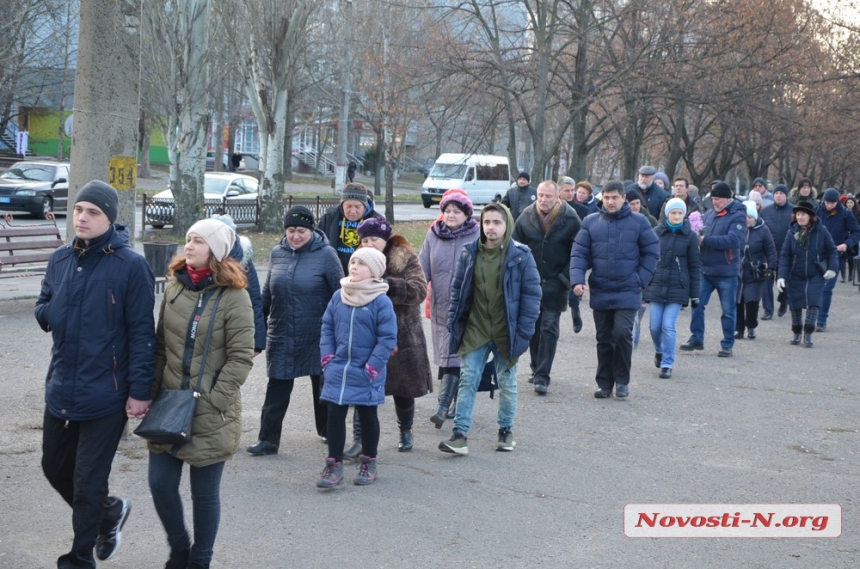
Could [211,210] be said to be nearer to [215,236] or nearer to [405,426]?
[405,426]

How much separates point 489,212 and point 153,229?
19.3 meters

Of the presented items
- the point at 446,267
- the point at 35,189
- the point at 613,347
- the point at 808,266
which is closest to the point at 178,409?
the point at 446,267

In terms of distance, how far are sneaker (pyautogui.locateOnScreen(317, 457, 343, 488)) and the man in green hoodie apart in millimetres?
1137

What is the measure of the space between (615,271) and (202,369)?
5.34 m

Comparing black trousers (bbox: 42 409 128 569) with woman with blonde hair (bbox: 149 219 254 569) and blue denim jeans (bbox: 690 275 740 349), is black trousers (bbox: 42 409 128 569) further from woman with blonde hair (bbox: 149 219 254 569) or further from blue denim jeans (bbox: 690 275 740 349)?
blue denim jeans (bbox: 690 275 740 349)

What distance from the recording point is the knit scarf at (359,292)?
6.07 meters

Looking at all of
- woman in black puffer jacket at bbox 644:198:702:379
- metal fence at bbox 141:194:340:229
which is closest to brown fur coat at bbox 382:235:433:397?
woman in black puffer jacket at bbox 644:198:702:379

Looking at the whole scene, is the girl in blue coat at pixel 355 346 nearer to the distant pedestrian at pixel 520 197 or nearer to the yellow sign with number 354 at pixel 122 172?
the yellow sign with number 354 at pixel 122 172

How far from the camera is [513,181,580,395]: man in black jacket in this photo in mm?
9320

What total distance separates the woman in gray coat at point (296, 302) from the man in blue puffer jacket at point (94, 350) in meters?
2.13

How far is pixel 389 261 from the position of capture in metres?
7.00

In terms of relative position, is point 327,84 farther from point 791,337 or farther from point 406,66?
point 791,337

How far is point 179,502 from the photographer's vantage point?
4578mm

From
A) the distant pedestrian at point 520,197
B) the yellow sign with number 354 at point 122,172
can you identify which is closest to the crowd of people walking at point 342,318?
the yellow sign with number 354 at point 122,172
